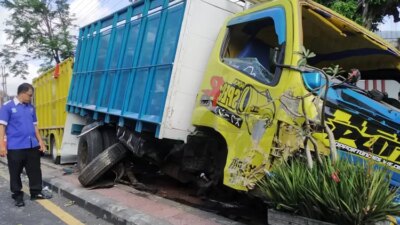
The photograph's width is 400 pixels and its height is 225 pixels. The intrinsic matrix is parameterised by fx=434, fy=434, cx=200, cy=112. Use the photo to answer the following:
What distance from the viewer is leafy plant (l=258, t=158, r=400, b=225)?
298 cm

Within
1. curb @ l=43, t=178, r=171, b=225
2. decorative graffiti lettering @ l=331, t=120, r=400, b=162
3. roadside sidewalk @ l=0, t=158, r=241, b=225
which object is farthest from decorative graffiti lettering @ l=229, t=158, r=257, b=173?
curb @ l=43, t=178, r=171, b=225

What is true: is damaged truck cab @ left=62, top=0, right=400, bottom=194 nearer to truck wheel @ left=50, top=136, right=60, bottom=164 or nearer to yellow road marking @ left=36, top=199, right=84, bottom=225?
yellow road marking @ left=36, top=199, right=84, bottom=225

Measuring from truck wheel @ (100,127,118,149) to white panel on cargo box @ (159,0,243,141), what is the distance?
2.54 m

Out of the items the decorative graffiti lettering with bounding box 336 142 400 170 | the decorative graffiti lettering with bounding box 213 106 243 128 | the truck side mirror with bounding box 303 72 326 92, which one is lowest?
the decorative graffiti lettering with bounding box 336 142 400 170

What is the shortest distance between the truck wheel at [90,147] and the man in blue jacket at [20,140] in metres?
0.98

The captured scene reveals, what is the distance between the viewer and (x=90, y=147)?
23.7 ft

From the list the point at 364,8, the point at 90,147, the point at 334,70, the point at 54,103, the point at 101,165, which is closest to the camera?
the point at 334,70

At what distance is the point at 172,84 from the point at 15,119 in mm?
2632

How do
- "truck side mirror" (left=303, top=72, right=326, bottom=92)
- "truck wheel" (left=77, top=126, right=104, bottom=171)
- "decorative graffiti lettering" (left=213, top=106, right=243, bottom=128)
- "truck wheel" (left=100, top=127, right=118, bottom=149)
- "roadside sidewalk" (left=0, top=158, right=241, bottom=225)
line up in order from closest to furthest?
"truck side mirror" (left=303, top=72, right=326, bottom=92) < "decorative graffiti lettering" (left=213, top=106, right=243, bottom=128) < "roadside sidewalk" (left=0, top=158, right=241, bottom=225) < "truck wheel" (left=77, top=126, right=104, bottom=171) < "truck wheel" (left=100, top=127, right=118, bottom=149)

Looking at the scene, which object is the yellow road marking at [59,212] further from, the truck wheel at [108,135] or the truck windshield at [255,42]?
the truck windshield at [255,42]

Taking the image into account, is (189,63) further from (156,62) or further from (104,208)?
(104,208)

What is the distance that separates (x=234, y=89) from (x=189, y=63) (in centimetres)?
93

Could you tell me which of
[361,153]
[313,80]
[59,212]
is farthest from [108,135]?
[361,153]

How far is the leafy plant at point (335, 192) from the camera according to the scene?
298 cm
